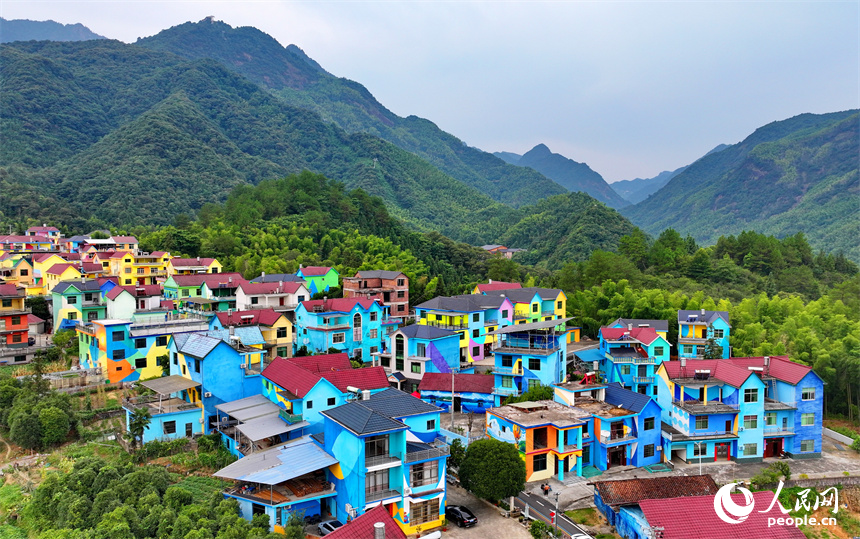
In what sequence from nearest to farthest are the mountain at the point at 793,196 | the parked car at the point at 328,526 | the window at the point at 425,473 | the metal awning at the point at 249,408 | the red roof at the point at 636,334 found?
1. the parked car at the point at 328,526
2. the window at the point at 425,473
3. the metal awning at the point at 249,408
4. the red roof at the point at 636,334
5. the mountain at the point at 793,196

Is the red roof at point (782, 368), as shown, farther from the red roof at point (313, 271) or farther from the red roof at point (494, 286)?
the red roof at point (313, 271)

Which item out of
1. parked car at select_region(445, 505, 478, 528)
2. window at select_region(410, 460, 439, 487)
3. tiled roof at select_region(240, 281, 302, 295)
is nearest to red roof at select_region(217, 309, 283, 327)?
tiled roof at select_region(240, 281, 302, 295)

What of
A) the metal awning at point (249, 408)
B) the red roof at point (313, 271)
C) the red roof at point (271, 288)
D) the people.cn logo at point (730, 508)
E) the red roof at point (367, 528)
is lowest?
the people.cn logo at point (730, 508)

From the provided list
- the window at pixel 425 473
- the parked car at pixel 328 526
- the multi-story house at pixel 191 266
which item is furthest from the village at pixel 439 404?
the multi-story house at pixel 191 266

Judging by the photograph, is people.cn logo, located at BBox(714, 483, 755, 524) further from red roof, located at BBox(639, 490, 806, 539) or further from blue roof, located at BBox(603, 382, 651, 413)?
blue roof, located at BBox(603, 382, 651, 413)

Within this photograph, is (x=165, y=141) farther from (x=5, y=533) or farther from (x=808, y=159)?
(x=808, y=159)

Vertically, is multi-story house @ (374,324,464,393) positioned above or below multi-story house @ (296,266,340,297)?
below
